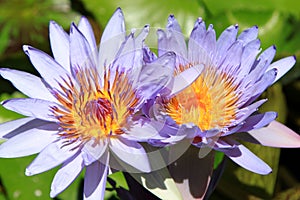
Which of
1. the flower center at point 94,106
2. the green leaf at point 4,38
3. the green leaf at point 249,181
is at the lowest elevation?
the green leaf at point 249,181

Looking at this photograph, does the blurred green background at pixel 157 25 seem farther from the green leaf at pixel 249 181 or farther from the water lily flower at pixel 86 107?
the water lily flower at pixel 86 107

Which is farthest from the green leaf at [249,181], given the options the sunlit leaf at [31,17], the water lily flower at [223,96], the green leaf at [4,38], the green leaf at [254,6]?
the green leaf at [4,38]

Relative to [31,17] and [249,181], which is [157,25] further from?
[249,181]

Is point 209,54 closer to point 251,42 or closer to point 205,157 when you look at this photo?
point 251,42

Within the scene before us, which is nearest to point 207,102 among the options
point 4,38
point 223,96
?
point 223,96

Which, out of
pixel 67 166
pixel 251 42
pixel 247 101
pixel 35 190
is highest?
pixel 251 42

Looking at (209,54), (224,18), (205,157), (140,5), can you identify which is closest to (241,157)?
(205,157)
